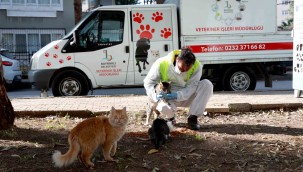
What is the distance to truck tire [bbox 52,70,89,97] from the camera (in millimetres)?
10961

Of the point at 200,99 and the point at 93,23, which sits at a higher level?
the point at 93,23

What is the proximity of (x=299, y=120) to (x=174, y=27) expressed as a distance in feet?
17.6

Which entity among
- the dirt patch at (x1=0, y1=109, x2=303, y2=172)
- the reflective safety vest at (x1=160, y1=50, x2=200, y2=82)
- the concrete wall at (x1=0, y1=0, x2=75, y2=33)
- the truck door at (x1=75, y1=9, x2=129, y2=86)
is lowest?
the dirt patch at (x1=0, y1=109, x2=303, y2=172)

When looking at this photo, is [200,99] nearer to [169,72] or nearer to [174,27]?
[169,72]

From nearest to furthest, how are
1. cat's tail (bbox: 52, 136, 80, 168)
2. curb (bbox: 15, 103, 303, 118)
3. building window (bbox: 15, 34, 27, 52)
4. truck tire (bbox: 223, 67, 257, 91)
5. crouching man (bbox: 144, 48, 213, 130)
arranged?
cat's tail (bbox: 52, 136, 80, 168)
crouching man (bbox: 144, 48, 213, 130)
curb (bbox: 15, 103, 303, 118)
truck tire (bbox: 223, 67, 257, 91)
building window (bbox: 15, 34, 27, 52)

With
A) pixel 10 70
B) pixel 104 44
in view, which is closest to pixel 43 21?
pixel 10 70

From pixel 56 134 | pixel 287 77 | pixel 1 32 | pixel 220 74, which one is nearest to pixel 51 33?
pixel 1 32

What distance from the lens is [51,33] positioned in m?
25.1

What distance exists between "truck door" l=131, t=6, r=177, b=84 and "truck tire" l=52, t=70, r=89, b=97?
1.54 meters

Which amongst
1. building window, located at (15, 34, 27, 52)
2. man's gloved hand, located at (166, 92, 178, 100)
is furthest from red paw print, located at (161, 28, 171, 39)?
building window, located at (15, 34, 27, 52)

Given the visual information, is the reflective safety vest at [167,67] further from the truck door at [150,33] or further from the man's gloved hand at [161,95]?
the truck door at [150,33]

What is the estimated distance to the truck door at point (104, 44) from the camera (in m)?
10.8

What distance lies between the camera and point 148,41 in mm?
10930

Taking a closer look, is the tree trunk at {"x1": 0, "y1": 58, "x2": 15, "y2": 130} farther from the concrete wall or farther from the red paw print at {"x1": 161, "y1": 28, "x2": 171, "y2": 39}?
the concrete wall
